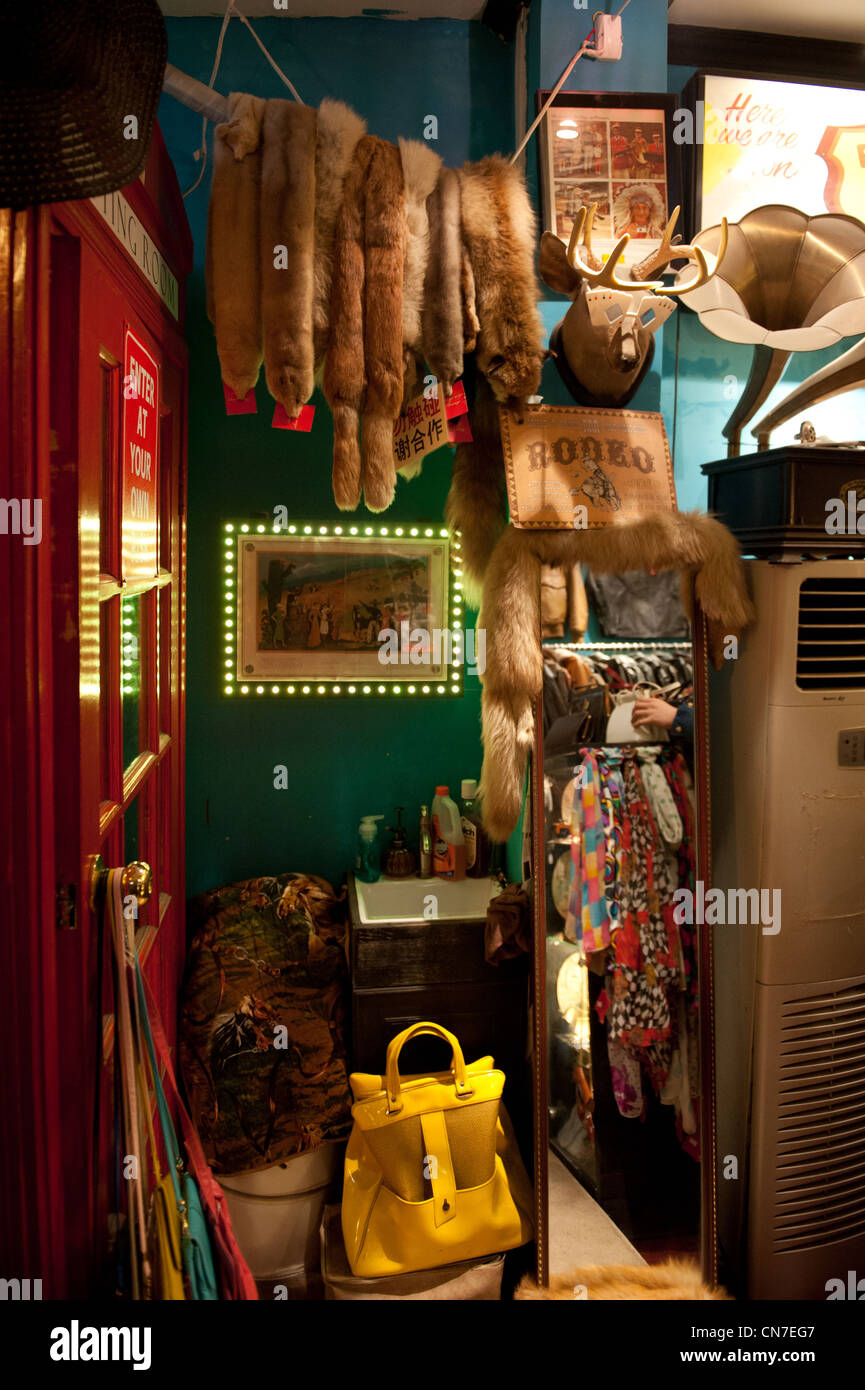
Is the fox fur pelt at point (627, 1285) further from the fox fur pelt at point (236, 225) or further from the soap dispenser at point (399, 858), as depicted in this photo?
the fox fur pelt at point (236, 225)

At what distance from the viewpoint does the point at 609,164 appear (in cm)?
280

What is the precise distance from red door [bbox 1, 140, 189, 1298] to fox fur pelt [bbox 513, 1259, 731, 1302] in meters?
1.29

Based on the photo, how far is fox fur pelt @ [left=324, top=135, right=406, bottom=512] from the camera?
2.20 m

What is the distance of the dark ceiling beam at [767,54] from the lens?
10.3 ft

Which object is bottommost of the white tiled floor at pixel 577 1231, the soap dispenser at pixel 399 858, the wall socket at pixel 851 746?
the white tiled floor at pixel 577 1231

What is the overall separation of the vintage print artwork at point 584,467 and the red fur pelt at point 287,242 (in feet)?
2.19

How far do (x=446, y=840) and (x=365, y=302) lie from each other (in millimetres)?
1708

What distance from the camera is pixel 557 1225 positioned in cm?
249

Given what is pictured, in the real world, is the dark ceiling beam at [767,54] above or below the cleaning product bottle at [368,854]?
above

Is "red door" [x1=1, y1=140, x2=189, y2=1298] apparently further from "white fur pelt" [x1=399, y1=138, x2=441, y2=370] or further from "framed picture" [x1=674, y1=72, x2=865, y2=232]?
"framed picture" [x1=674, y1=72, x2=865, y2=232]

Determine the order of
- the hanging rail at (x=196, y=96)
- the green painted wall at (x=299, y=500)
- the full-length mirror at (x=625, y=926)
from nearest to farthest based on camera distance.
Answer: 1. the hanging rail at (x=196, y=96)
2. the full-length mirror at (x=625, y=926)
3. the green painted wall at (x=299, y=500)

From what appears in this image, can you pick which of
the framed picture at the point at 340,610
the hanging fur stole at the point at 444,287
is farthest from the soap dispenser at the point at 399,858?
the hanging fur stole at the point at 444,287

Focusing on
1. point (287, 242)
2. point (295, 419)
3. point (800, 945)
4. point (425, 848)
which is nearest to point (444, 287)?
point (287, 242)
